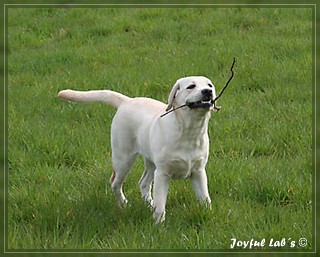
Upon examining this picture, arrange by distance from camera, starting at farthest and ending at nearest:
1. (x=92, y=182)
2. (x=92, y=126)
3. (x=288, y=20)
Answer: (x=288, y=20) < (x=92, y=126) < (x=92, y=182)

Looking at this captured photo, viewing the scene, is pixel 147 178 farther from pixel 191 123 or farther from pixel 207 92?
pixel 207 92

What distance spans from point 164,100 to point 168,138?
3.10m

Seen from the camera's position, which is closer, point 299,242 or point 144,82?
point 299,242

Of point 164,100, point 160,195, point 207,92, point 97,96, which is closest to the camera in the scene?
point 207,92

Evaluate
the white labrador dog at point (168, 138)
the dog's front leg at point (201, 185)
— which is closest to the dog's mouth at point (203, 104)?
the white labrador dog at point (168, 138)

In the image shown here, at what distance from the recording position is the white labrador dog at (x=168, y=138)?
4633mm

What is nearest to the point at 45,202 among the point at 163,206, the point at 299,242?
the point at 163,206

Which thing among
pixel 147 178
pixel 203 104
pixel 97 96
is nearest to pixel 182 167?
pixel 203 104

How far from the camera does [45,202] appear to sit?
16.6ft

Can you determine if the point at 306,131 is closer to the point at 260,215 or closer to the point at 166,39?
the point at 260,215

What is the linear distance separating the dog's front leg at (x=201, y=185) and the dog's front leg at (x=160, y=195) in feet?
0.69

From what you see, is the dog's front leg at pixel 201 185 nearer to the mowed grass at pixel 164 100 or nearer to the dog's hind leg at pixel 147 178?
the mowed grass at pixel 164 100

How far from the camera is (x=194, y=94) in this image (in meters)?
4.53

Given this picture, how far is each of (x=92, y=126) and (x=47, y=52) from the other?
3.04 metres
